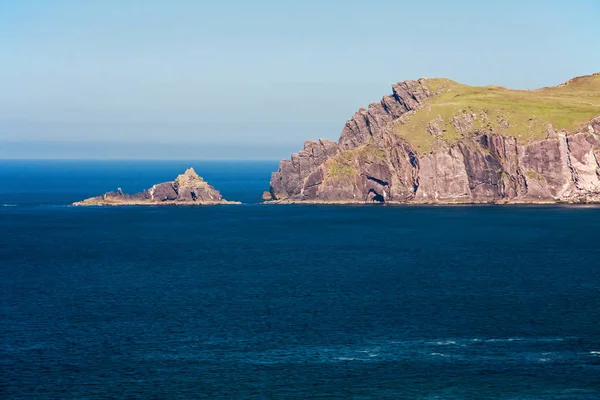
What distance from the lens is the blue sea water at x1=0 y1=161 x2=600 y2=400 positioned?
8394 centimetres

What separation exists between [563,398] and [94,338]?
5240 centimetres

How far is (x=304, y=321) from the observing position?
352 ft

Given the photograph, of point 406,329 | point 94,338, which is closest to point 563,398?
point 406,329

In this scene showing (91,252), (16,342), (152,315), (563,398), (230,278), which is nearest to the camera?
(563,398)

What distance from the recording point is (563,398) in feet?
Answer: 259

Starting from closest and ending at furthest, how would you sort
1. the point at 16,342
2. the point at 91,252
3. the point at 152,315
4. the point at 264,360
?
the point at 264,360, the point at 16,342, the point at 152,315, the point at 91,252

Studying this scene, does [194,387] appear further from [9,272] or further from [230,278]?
[9,272]

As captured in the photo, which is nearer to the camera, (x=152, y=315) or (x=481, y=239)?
(x=152, y=315)

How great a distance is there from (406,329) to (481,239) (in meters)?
81.3

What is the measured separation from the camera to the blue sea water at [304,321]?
83.9 m

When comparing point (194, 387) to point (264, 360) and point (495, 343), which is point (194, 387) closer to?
point (264, 360)

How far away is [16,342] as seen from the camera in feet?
322

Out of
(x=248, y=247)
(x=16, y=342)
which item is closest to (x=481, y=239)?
(x=248, y=247)

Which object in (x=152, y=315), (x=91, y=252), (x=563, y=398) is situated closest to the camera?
(x=563, y=398)
